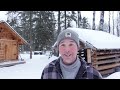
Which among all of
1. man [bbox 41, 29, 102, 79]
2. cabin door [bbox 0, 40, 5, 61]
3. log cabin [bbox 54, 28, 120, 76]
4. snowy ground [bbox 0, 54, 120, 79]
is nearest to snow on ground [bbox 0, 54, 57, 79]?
snowy ground [bbox 0, 54, 120, 79]

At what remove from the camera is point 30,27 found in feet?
Result: 7.88

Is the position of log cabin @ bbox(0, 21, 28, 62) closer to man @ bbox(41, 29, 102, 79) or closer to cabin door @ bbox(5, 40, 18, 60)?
cabin door @ bbox(5, 40, 18, 60)

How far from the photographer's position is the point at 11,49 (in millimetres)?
8844

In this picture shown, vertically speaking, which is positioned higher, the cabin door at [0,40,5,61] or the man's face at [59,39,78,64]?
the man's face at [59,39,78,64]

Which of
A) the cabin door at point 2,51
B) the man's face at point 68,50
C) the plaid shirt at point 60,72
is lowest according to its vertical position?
the cabin door at point 2,51

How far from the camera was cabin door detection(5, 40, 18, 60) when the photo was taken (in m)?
8.47

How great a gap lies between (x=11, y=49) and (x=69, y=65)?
26.8 ft

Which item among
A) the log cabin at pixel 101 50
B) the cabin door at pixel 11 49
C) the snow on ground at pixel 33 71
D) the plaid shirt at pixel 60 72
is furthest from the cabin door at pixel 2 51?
the plaid shirt at pixel 60 72

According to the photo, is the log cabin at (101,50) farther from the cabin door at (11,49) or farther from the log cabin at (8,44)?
the cabin door at (11,49)

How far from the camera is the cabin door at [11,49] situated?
847 cm

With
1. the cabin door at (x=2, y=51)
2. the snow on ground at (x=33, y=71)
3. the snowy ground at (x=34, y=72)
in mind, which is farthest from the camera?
the cabin door at (x=2, y=51)

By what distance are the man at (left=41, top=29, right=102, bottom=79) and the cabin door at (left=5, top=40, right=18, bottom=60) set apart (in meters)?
7.66
